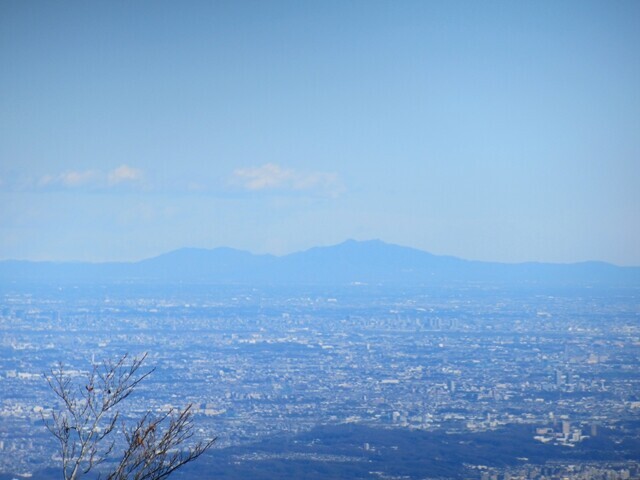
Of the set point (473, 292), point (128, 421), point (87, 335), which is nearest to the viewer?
point (128, 421)

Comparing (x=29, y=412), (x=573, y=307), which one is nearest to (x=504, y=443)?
(x=29, y=412)

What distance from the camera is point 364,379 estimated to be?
23.5 meters

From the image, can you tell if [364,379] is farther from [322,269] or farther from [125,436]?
[322,269]

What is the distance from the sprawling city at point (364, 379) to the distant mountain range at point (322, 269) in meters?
15.9

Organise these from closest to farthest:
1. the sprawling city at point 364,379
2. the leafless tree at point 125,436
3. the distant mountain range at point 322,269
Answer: the leafless tree at point 125,436, the sprawling city at point 364,379, the distant mountain range at point 322,269

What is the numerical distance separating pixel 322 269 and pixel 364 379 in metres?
47.7

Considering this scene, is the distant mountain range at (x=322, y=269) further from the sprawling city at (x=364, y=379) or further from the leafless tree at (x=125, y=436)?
the leafless tree at (x=125, y=436)

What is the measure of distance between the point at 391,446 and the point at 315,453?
1339 millimetres

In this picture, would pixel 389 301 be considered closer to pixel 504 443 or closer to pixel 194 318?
pixel 194 318

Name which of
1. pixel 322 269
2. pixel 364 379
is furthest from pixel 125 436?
pixel 322 269

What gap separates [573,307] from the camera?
3784 centimetres

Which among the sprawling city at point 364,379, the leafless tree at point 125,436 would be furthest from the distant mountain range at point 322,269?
the leafless tree at point 125,436

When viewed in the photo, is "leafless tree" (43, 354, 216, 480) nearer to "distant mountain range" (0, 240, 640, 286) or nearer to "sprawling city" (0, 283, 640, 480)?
"sprawling city" (0, 283, 640, 480)

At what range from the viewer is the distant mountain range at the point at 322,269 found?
5988cm
